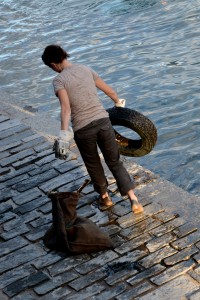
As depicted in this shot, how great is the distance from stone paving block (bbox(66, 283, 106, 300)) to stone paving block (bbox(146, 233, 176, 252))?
2.49 feet

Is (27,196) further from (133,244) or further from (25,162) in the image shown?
(133,244)

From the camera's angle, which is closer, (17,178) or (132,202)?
(132,202)

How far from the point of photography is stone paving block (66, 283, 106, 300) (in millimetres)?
6988

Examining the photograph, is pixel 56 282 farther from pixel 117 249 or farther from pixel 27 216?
pixel 27 216

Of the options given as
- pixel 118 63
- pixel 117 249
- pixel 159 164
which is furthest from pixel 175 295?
pixel 118 63

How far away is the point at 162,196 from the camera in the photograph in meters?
8.67

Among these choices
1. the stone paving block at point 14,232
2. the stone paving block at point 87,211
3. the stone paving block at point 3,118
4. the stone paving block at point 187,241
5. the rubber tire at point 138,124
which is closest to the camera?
the stone paving block at point 187,241

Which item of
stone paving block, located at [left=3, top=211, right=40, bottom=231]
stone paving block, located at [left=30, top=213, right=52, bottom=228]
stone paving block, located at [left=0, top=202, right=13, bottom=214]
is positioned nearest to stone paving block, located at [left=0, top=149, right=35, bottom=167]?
stone paving block, located at [left=0, top=202, right=13, bottom=214]

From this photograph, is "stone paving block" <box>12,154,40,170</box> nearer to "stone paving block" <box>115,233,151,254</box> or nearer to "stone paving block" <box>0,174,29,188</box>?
"stone paving block" <box>0,174,29,188</box>

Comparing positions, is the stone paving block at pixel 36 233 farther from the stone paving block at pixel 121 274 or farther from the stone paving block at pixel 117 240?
the stone paving block at pixel 121 274

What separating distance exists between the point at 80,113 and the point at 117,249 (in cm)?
153

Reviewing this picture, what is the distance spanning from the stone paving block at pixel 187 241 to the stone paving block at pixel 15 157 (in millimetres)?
3448

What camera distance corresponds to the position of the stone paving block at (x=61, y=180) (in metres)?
9.38

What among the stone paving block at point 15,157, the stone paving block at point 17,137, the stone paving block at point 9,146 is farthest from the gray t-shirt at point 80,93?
the stone paving block at point 17,137
